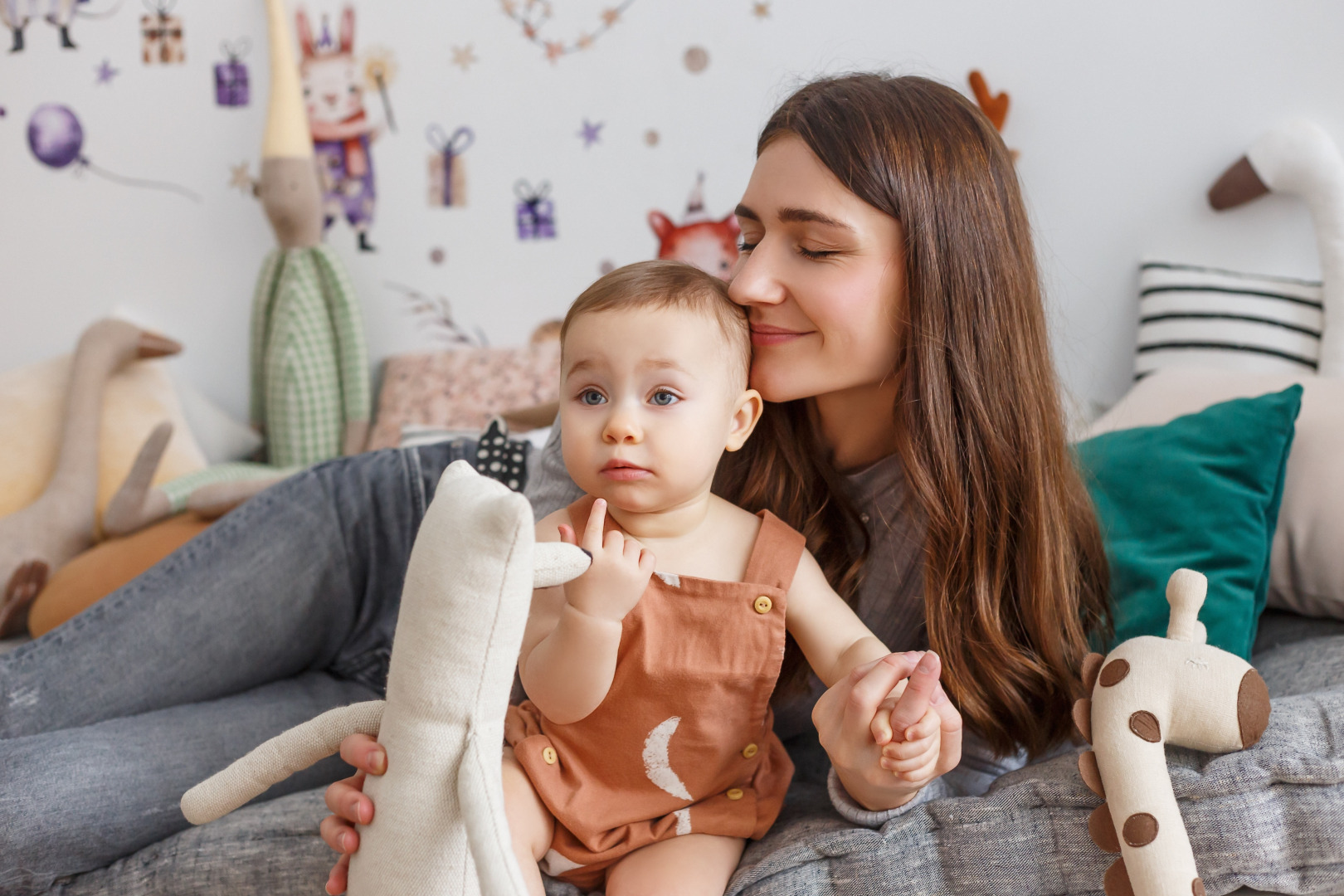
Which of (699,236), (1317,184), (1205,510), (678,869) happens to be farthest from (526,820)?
(1317,184)

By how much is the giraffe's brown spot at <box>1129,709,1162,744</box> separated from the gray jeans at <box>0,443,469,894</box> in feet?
2.33

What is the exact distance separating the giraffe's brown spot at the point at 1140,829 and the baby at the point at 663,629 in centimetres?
22

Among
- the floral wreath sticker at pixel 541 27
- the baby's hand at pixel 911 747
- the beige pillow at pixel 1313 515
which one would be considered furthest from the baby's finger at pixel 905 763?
the floral wreath sticker at pixel 541 27

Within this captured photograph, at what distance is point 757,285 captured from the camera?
2.88ft

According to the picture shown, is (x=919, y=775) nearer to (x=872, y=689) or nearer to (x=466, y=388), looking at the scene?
(x=872, y=689)

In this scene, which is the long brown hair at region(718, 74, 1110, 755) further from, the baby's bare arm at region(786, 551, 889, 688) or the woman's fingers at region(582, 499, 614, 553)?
the woman's fingers at region(582, 499, 614, 553)

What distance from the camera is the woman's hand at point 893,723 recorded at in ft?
2.25

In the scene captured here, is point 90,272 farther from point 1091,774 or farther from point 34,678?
point 1091,774

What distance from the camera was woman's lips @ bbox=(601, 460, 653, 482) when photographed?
76cm

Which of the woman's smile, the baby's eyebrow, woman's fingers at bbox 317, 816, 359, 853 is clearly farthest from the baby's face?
woman's fingers at bbox 317, 816, 359, 853

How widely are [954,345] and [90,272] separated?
91.5 inches

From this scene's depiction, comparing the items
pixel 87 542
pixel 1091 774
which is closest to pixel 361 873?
pixel 1091 774

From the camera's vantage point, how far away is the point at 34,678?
1.11 m

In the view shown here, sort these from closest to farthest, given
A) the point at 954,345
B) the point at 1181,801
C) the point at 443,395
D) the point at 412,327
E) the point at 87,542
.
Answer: the point at 1181,801 < the point at 954,345 < the point at 87,542 < the point at 443,395 < the point at 412,327
